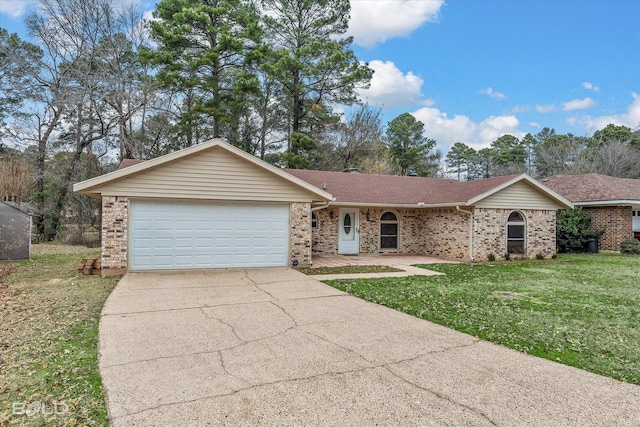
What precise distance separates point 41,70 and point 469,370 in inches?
990

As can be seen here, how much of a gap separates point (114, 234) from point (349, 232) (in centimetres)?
846

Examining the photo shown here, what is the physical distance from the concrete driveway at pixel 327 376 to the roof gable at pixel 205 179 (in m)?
4.17

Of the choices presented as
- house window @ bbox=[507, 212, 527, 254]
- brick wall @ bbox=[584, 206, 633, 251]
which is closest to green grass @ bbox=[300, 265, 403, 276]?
house window @ bbox=[507, 212, 527, 254]

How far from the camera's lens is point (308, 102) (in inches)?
1013

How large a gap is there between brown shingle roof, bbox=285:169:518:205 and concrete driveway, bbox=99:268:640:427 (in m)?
8.77

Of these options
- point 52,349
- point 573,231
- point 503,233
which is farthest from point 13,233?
point 573,231

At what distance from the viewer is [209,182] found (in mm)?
10055

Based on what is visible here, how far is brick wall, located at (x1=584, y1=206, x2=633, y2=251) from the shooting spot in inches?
666

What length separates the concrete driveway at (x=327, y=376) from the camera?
299 centimetres

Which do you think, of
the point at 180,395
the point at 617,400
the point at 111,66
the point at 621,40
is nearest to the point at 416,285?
the point at 617,400

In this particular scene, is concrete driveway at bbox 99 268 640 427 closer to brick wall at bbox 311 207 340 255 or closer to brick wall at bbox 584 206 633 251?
brick wall at bbox 311 207 340 255

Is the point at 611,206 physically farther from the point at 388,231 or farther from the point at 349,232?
the point at 349,232

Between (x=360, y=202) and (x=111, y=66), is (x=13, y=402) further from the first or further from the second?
(x=111, y=66)

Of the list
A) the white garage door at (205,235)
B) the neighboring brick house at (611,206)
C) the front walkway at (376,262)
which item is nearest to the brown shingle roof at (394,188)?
the front walkway at (376,262)
